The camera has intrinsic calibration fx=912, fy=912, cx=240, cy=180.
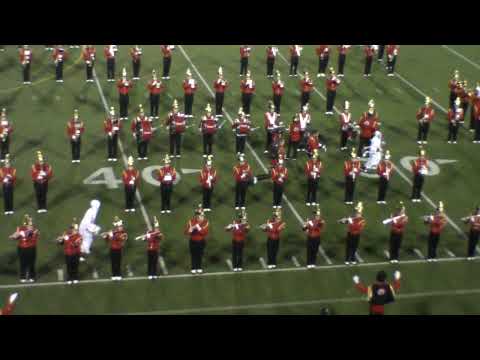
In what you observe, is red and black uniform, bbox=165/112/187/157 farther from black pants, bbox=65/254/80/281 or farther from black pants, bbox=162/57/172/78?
black pants, bbox=65/254/80/281

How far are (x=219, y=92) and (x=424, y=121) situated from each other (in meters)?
5.64

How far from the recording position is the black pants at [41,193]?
1908 centimetres

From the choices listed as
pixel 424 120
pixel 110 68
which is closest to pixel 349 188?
pixel 424 120

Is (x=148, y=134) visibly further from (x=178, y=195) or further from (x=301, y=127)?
(x=301, y=127)

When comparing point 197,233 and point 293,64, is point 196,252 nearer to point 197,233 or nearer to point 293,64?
point 197,233

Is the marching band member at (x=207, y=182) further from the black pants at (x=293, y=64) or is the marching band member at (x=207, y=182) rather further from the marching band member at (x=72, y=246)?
the black pants at (x=293, y=64)

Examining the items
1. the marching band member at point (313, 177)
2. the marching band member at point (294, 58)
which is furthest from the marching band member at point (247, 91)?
the marching band member at point (313, 177)

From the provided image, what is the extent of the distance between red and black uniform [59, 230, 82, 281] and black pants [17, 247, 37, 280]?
0.55 metres

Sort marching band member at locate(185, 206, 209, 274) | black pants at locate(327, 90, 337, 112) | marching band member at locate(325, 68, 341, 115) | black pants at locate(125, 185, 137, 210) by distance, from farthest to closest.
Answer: black pants at locate(327, 90, 337, 112), marching band member at locate(325, 68, 341, 115), black pants at locate(125, 185, 137, 210), marching band member at locate(185, 206, 209, 274)

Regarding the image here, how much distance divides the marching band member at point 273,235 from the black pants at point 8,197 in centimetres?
543

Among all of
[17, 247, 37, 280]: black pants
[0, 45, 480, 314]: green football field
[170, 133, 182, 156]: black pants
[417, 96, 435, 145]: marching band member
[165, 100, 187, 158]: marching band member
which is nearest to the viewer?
[17, 247, 37, 280]: black pants

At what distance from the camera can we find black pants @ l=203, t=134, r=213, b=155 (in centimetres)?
2250

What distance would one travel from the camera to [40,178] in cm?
1894

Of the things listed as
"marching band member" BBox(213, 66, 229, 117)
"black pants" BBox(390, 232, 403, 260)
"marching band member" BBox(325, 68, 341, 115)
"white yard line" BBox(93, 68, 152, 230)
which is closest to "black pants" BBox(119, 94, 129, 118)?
"white yard line" BBox(93, 68, 152, 230)
